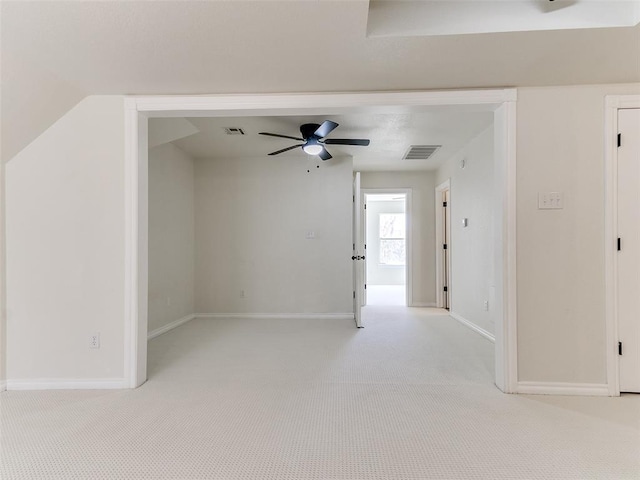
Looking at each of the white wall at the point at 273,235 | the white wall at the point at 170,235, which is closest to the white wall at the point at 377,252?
the white wall at the point at 273,235

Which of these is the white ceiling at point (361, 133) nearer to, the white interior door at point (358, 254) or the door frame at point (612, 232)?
the white interior door at point (358, 254)

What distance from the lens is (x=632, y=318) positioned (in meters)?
2.20

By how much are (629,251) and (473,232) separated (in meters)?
1.96

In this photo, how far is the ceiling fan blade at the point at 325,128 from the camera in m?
3.01

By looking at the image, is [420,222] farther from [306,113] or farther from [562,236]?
[306,113]

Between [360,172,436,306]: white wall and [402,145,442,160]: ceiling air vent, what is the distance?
89 cm

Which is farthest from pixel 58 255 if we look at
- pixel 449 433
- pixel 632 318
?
pixel 632 318

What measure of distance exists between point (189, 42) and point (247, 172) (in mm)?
3208

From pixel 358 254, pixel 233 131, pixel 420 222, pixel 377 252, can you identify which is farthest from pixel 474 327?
pixel 377 252

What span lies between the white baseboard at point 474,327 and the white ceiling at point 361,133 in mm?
2353

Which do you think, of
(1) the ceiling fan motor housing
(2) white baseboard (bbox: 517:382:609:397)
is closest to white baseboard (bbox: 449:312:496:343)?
(2) white baseboard (bbox: 517:382:609:397)

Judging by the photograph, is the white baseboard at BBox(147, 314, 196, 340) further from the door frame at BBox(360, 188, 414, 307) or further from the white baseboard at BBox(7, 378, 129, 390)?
the door frame at BBox(360, 188, 414, 307)

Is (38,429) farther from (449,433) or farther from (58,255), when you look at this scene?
(449,433)

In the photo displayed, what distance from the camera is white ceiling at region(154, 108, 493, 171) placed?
3258mm
